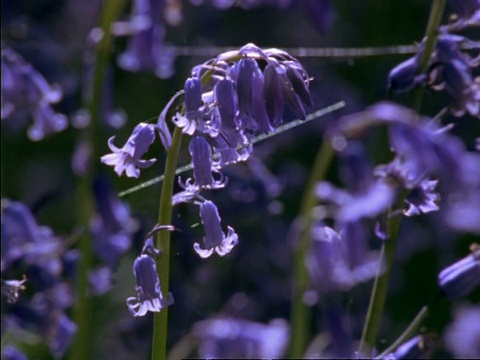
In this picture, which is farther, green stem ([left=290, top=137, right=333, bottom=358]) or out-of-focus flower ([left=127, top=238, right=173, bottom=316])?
out-of-focus flower ([left=127, top=238, right=173, bottom=316])

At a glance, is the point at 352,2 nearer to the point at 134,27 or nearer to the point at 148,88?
the point at 148,88

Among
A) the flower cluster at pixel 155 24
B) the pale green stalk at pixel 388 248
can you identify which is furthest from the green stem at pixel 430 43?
the flower cluster at pixel 155 24

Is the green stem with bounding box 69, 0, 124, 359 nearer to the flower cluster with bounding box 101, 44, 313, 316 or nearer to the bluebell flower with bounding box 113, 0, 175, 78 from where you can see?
the flower cluster with bounding box 101, 44, 313, 316

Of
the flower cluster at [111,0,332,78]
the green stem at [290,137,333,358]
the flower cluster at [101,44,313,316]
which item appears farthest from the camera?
the flower cluster at [111,0,332,78]

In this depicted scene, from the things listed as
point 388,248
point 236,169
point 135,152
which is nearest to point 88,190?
point 135,152

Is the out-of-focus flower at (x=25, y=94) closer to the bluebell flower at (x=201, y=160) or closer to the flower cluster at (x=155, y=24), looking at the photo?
the flower cluster at (x=155, y=24)

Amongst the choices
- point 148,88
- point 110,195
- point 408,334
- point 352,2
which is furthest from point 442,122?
point 352,2

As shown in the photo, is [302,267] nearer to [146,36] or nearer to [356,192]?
[356,192]

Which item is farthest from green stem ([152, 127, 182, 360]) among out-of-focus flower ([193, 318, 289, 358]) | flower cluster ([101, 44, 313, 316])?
out-of-focus flower ([193, 318, 289, 358])
